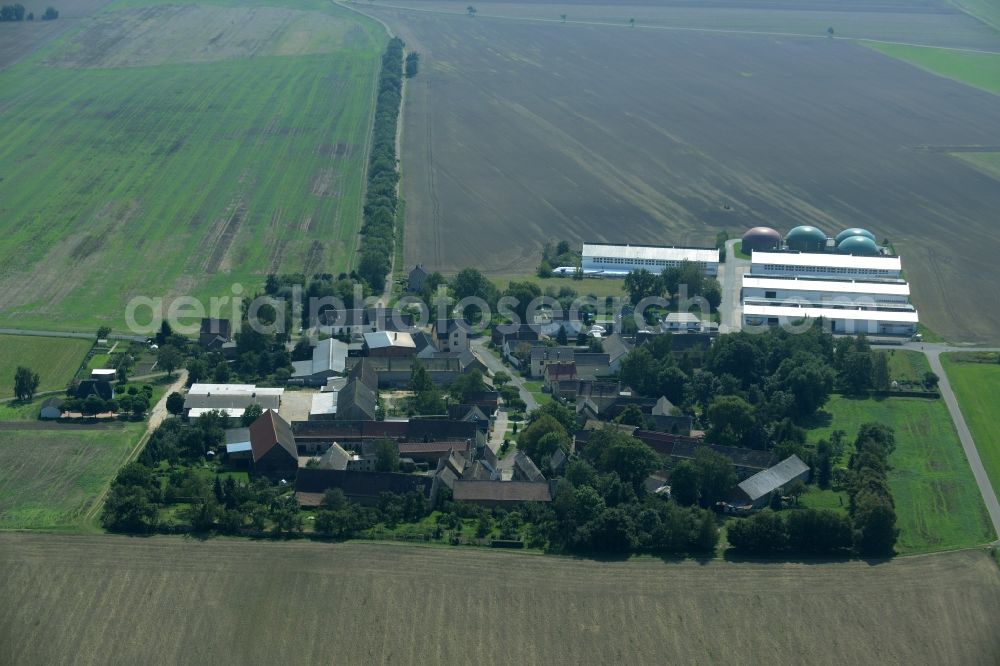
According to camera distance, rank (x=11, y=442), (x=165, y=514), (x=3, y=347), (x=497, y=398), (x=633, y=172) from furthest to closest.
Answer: (x=633, y=172) → (x=3, y=347) → (x=497, y=398) → (x=11, y=442) → (x=165, y=514)

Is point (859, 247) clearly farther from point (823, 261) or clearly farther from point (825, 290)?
point (825, 290)

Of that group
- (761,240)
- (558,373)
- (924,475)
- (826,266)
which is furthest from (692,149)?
(924,475)

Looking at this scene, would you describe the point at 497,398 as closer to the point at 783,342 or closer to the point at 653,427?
the point at 653,427

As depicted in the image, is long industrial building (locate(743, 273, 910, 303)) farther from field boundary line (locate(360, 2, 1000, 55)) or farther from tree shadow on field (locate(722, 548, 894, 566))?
field boundary line (locate(360, 2, 1000, 55))

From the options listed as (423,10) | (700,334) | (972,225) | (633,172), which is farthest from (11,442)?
(423,10)

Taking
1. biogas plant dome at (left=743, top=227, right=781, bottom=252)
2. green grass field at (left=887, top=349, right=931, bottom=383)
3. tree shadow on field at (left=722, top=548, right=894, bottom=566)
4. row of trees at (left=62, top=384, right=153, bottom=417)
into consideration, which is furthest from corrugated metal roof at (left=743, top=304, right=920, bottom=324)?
row of trees at (left=62, top=384, right=153, bottom=417)

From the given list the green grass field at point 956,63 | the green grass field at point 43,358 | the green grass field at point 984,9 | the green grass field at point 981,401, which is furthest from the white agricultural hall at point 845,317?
the green grass field at point 984,9

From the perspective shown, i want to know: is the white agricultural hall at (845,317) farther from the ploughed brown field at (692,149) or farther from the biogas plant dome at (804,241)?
the biogas plant dome at (804,241)
